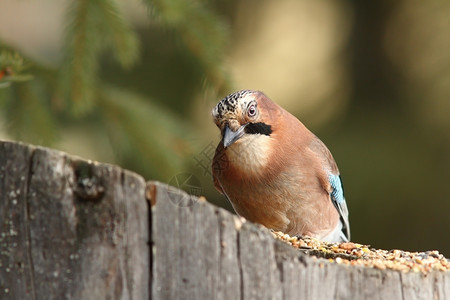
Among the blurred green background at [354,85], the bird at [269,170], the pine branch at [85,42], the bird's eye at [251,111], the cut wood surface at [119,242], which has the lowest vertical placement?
the cut wood surface at [119,242]

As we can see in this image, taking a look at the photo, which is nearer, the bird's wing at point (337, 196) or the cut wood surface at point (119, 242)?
the cut wood surface at point (119, 242)

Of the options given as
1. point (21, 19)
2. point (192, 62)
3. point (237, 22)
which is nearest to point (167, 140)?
point (192, 62)

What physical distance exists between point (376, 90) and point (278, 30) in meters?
1.24

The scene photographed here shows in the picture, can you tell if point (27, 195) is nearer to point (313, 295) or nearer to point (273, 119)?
point (313, 295)

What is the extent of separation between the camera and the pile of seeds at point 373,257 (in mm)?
2521

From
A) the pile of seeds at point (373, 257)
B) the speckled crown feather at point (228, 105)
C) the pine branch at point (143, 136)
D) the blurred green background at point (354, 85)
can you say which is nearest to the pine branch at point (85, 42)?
the pine branch at point (143, 136)

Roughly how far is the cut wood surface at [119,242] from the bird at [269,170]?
6.20 feet

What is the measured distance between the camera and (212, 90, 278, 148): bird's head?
160 inches

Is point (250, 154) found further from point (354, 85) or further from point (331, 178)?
point (354, 85)

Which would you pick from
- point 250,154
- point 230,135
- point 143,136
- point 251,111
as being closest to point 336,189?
point 250,154

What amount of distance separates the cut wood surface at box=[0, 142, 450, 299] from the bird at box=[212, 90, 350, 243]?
1890 millimetres

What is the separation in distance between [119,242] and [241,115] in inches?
78.6

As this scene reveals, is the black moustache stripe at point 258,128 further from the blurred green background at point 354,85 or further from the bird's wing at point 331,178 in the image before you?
the blurred green background at point 354,85

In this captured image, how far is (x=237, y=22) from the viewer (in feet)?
24.6
